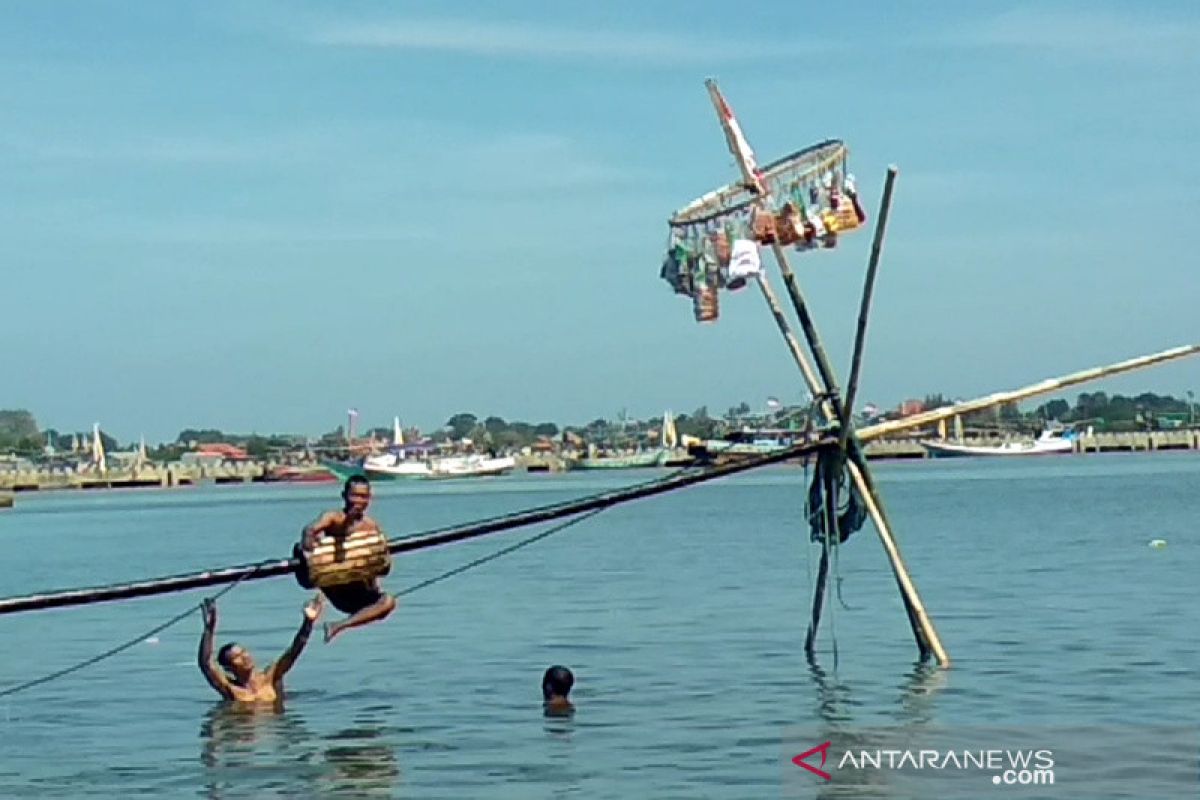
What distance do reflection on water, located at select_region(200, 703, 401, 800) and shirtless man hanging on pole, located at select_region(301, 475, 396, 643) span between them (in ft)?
4.21

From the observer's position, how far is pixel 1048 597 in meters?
34.2

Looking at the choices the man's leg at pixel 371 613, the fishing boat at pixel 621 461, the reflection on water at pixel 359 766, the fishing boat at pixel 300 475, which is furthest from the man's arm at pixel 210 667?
the fishing boat at pixel 300 475

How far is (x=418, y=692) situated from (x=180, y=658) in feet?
18.0

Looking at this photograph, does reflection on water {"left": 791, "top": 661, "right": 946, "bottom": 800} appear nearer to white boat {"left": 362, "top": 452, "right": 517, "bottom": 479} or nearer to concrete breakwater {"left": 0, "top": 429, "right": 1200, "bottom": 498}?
white boat {"left": 362, "top": 452, "right": 517, "bottom": 479}

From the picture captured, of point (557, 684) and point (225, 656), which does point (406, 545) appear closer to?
point (557, 684)

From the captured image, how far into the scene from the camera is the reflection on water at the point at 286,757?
17953 mm

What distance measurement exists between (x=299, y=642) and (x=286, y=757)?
1.03 metres

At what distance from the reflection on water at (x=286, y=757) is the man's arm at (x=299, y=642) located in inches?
17.1

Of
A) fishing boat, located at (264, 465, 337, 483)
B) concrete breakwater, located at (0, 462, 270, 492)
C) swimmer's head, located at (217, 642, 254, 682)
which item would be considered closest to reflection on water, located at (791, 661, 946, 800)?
swimmer's head, located at (217, 642, 254, 682)

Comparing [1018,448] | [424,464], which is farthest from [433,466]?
[1018,448]

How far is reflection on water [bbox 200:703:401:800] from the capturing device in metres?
18.0

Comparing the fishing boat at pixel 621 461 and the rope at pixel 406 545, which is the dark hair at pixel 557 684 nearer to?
the rope at pixel 406 545

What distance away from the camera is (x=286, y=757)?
19.4m

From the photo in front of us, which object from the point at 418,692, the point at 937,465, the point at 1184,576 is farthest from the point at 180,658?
the point at 937,465
